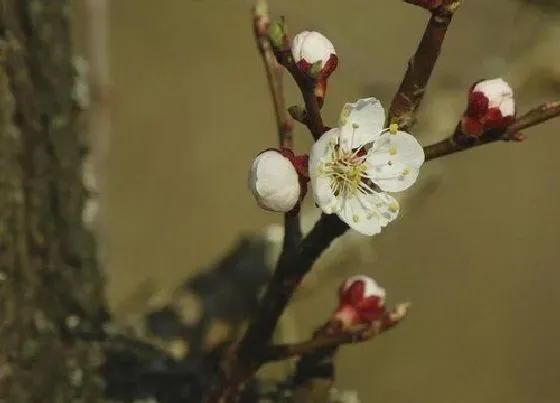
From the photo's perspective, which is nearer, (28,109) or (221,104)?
(28,109)

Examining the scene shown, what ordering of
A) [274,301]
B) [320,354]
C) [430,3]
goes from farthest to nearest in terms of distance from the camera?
[320,354]
[274,301]
[430,3]

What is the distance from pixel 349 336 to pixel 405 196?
399 millimetres

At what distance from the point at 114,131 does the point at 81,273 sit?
0.37 meters

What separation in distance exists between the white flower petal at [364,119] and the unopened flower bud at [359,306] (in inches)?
7.9

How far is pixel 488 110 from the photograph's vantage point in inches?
20.6

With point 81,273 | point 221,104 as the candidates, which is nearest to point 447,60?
point 221,104

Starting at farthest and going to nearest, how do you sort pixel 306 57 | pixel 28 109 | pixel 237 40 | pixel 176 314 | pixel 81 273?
pixel 237 40
pixel 176 314
pixel 81 273
pixel 28 109
pixel 306 57

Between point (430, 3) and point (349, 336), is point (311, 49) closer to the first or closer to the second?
point (430, 3)

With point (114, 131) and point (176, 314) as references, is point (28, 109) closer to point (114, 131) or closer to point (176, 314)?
point (176, 314)

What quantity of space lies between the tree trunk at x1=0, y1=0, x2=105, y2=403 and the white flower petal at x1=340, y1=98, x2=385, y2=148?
377mm

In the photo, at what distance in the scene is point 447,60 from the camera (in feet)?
3.60

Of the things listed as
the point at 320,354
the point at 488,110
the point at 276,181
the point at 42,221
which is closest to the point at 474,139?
the point at 488,110

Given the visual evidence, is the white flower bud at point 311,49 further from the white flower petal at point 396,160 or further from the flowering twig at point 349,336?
the flowering twig at point 349,336

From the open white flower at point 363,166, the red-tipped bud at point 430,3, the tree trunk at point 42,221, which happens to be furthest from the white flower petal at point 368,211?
the tree trunk at point 42,221
